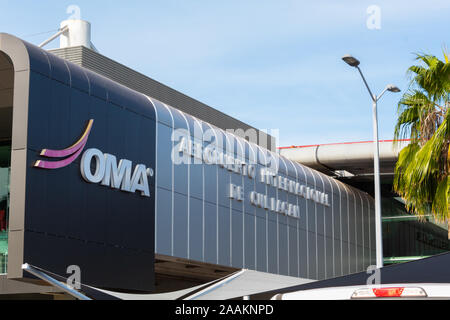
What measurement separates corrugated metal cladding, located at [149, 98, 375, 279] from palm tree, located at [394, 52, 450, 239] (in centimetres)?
820

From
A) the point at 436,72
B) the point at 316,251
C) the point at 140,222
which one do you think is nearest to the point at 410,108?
the point at 436,72

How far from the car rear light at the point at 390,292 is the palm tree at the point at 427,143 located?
37.2 feet

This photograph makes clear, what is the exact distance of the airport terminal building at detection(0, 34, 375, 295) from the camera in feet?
61.7

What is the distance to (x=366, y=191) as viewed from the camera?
43.2m

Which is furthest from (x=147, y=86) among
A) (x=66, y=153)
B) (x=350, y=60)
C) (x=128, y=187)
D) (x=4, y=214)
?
(x=4, y=214)

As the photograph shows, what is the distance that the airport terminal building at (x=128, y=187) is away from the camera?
1880 centimetres

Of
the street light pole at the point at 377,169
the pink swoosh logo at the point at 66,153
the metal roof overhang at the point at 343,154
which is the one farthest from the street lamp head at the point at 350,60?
the metal roof overhang at the point at 343,154

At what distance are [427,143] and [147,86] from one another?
15.0 meters

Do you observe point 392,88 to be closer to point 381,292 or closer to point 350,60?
point 350,60

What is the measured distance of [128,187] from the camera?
2214 centimetres

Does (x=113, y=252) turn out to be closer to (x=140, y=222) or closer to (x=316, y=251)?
(x=140, y=222)

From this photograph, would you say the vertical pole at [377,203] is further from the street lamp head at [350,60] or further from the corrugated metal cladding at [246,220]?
the corrugated metal cladding at [246,220]

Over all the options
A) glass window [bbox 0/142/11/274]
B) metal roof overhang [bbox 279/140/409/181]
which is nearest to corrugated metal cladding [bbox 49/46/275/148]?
metal roof overhang [bbox 279/140/409/181]
